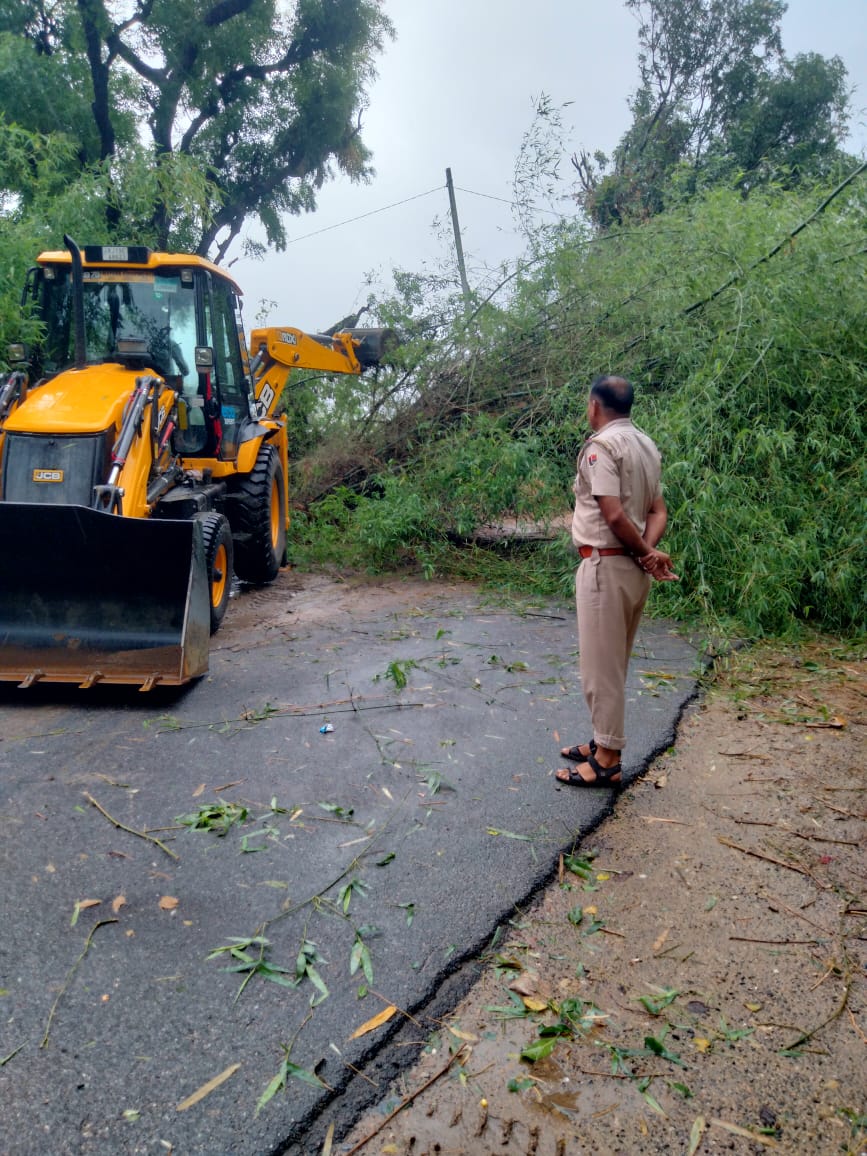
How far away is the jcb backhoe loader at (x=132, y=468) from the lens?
552 cm

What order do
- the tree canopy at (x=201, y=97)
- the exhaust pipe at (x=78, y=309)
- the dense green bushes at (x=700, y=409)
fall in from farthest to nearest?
the tree canopy at (x=201, y=97), the dense green bushes at (x=700, y=409), the exhaust pipe at (x=78, y=309)

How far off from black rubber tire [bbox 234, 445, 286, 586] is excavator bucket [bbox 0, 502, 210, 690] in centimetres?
289

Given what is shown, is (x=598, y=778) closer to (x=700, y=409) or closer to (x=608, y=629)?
(x=608, y=629)

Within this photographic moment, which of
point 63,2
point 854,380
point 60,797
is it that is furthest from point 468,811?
point 63,2

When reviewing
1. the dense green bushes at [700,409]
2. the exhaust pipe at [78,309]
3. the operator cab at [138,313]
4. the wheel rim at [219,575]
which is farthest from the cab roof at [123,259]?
the dense green bushes at [700,409]

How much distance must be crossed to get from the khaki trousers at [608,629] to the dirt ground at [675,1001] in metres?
0.43

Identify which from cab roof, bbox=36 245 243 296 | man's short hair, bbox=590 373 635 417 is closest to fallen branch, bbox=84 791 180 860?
man's short hair, bbox=590 373 635 417

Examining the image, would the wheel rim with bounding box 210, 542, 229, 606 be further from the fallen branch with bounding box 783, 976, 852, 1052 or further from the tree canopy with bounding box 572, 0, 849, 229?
the tree canopy with bounding box 572, 0, 849, 229

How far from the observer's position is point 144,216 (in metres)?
13.5

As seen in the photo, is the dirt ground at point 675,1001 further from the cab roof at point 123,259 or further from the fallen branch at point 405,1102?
the cab roof at point 123,259

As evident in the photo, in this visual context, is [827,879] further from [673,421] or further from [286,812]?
[673,421]

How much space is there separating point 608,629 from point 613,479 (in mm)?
663

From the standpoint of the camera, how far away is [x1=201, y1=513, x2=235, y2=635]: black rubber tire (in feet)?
23.0

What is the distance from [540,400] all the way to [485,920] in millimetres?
6927
